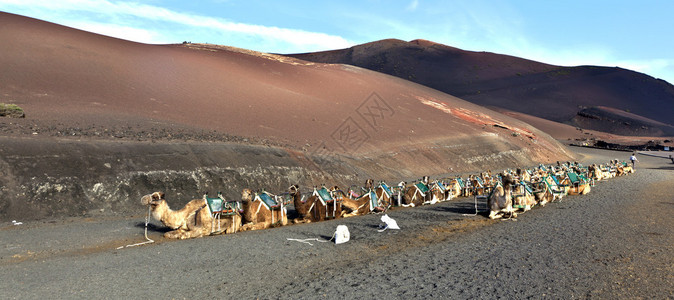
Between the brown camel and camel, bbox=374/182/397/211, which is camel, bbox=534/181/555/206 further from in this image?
camel, bbox=374/182/397/211

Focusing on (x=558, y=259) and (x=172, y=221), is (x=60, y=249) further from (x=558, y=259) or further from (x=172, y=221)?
(x=558, y=259)

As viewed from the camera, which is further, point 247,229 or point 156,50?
point 156,50

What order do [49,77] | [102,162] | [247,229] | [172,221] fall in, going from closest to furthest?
[172,221]
[247,229]
[102,162]
[49,77]

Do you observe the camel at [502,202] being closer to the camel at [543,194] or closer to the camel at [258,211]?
the camel at [543,194]

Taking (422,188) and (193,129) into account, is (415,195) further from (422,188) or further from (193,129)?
(193,129)

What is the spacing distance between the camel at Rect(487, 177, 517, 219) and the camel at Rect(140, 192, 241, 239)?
958 cm

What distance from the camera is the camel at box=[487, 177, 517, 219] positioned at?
16344 mm

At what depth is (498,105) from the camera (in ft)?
398

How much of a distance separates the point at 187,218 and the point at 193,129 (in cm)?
1669

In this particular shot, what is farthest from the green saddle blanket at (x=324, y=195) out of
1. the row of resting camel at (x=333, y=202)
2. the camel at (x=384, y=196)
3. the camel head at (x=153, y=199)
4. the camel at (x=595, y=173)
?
the camel at (x=595, y=173)

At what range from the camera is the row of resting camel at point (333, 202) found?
1322cm

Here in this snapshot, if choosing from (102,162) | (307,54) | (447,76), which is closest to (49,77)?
(102,162)

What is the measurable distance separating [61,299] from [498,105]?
408 feet

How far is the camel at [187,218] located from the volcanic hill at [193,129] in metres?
5.97
